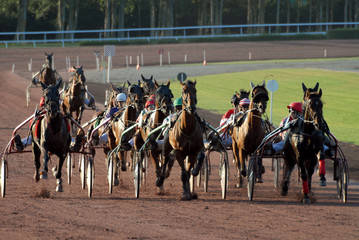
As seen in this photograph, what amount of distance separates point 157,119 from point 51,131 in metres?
2.00

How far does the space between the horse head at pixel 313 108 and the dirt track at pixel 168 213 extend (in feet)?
4.64

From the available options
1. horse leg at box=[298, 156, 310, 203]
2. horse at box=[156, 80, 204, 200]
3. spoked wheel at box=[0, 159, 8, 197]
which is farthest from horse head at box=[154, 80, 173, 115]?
spoked wheel at box=[0, 159, 8, 197]

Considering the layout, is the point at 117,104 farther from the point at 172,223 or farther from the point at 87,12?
the point at 87,12

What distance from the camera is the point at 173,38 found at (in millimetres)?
64438

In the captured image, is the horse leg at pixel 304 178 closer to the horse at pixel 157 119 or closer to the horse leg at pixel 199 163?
the horse leg at pixel 199 163

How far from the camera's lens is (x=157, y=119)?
12.8 m

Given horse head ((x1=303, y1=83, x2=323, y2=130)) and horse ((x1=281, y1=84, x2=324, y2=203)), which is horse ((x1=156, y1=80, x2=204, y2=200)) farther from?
horse head ((x1=303, y1=83, x2=323, y2=130))

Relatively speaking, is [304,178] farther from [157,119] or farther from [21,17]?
[21,17]

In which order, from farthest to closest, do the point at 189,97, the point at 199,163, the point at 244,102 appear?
1. the point at 244,102
2. the point at 199,163
3. the point at 189,97

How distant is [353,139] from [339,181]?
8.35 meters

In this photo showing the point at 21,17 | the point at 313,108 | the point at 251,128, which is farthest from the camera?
the point at 21,17

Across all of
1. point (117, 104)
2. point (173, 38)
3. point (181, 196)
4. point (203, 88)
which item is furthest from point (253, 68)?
point (181, 196)

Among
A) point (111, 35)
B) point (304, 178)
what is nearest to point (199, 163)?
point (304, 178)

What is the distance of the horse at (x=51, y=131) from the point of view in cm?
1171
